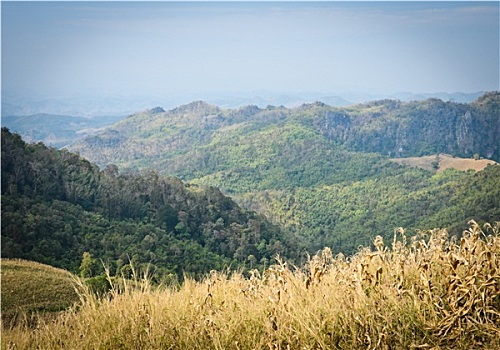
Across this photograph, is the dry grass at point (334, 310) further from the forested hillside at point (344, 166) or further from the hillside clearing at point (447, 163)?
the hillside clearing at point (447, 163)

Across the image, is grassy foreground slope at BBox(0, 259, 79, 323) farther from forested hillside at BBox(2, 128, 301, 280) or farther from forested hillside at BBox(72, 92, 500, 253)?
forested hillside at BBox(72, 92, 500, 253)

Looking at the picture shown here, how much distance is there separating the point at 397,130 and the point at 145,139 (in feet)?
331

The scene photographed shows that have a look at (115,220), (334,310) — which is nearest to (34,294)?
(334,310)

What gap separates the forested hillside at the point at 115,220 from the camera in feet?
94.1

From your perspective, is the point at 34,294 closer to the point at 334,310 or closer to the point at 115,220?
the point at 334,310

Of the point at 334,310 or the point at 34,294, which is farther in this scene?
the point at 34,294

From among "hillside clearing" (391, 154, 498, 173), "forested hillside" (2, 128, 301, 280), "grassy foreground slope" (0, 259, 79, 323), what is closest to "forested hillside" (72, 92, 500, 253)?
"hillside clearing" (391, 154, 498, 173)

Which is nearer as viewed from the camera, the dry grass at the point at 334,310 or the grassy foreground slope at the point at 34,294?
the dry grass at the point at 334,310

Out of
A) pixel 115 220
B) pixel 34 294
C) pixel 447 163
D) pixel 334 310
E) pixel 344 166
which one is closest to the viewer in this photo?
pixel 334 310

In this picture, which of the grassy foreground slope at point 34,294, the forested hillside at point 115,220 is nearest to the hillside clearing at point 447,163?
the forested hillside at point 115,220

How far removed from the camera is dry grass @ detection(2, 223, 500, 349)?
9.34ft

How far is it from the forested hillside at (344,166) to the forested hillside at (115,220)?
13.4 m

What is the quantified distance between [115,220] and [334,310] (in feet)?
136

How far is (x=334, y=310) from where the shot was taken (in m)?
3.04
